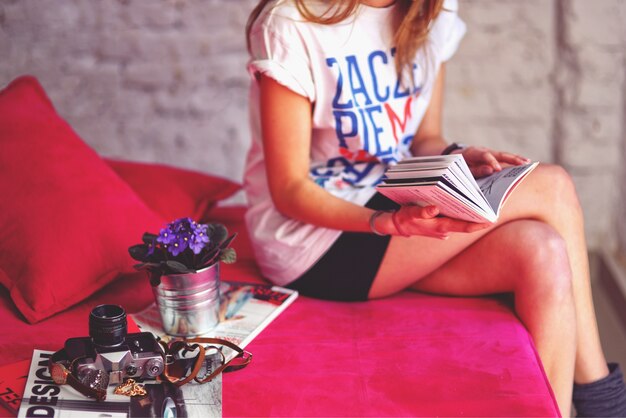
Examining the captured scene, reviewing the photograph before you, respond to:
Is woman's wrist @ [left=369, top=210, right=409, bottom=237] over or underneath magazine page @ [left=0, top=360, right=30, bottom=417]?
over

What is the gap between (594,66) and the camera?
227 cm

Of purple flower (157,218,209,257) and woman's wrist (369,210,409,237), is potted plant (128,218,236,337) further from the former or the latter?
woman's wrist (369,210,409,237)

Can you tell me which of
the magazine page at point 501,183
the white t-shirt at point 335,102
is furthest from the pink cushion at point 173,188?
the magazine page at point 501,183

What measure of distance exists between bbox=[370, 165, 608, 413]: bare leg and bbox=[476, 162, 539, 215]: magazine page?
0.54ft

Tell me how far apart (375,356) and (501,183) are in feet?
1.22

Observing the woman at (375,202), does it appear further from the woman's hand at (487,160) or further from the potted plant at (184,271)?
the potted plant at (184,271)

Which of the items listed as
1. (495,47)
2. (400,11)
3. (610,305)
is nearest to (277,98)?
(400,11)

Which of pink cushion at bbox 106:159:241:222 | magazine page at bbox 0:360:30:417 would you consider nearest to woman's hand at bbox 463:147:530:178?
pink cushion at bbox 106:159:241:222

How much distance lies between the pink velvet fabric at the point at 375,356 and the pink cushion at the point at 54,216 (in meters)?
0.06

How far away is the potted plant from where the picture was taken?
124 centimetres

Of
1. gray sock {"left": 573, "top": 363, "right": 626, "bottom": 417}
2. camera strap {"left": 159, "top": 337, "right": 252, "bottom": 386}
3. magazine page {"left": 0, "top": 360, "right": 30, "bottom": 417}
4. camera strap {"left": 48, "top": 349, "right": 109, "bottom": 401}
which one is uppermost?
camera strap {"left": 48, "top": 349, "right": 109, "bottom": 401}

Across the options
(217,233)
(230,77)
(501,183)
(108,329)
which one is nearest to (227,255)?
(217,233)

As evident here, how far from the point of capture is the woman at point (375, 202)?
1.34 m

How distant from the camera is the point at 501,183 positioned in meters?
1.17
